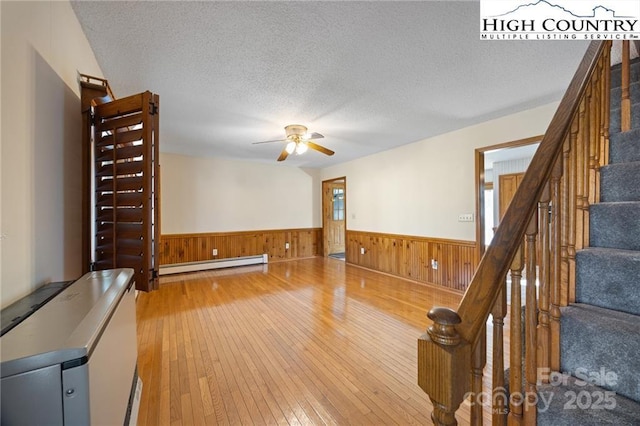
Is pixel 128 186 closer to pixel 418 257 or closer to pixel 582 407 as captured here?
pixel 582 407

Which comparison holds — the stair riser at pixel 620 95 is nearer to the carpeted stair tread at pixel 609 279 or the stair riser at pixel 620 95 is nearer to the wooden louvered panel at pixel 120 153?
the carpeted stair tread at pixel 609 279

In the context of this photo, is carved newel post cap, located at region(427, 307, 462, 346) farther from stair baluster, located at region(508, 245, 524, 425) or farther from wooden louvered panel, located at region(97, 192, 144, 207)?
wooden louvered panel, located at region(97, 192, 144, 207)

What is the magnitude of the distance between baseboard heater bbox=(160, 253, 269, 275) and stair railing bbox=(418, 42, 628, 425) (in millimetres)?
5221

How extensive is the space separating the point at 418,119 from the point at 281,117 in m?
1.71

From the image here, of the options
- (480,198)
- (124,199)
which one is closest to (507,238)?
(124,199)

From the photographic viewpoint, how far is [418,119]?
3344mm

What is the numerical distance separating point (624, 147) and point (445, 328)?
173 cm

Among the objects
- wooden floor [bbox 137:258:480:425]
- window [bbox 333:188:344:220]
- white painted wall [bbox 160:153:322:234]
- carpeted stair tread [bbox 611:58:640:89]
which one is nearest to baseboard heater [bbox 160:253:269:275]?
white painted wall [bbox 160:153:322:234]

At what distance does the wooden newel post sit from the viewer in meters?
0.65

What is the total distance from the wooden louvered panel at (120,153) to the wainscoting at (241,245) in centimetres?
409

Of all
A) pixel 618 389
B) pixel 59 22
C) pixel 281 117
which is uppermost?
pixel 281 117

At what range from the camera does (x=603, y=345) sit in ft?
3.03

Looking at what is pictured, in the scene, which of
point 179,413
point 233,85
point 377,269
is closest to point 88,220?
point 179,413

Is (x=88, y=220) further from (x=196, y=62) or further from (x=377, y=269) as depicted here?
(x=377, y=269)
